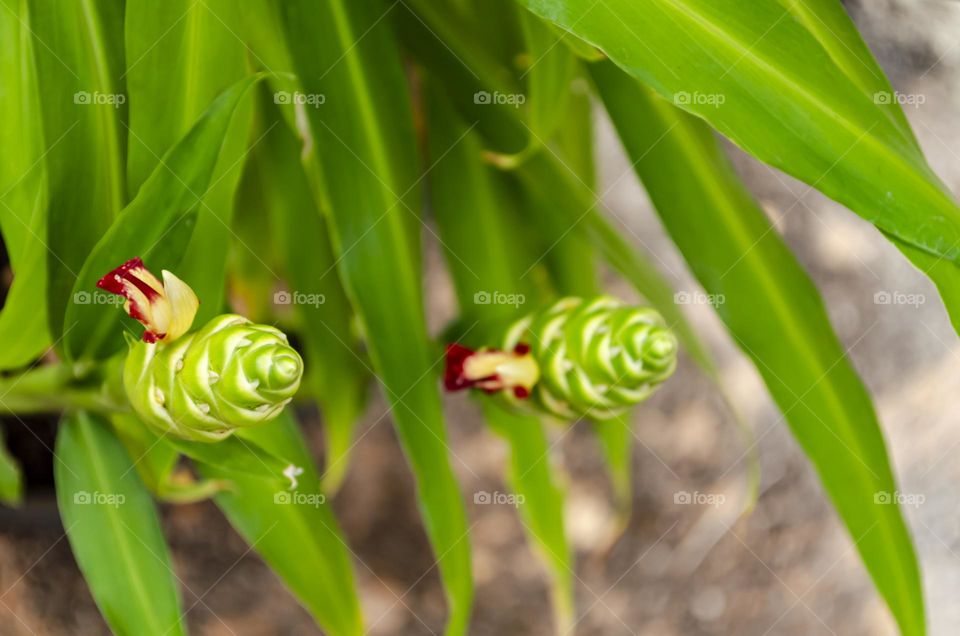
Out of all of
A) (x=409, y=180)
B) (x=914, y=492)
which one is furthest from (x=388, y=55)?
(x=914, y=492)

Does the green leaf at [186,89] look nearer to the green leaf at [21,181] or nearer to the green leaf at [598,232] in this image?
the green leaf at [21,181]

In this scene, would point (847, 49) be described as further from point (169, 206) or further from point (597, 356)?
point (169, 206)

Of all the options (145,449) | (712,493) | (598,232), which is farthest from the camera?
(712,493)

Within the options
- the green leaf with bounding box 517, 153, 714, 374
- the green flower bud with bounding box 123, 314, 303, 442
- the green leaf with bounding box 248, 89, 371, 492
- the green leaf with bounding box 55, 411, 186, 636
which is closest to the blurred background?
the green leaf with bounding box 248, 89, 371, 492

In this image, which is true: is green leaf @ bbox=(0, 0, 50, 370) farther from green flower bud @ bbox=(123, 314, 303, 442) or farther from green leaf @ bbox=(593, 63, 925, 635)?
→ green leaf @ bbox=(593, 63, 925, 635)

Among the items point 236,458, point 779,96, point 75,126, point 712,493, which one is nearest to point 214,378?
point 236,458

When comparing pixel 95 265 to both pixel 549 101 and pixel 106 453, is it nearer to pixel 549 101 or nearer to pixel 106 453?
pixel 106 453
